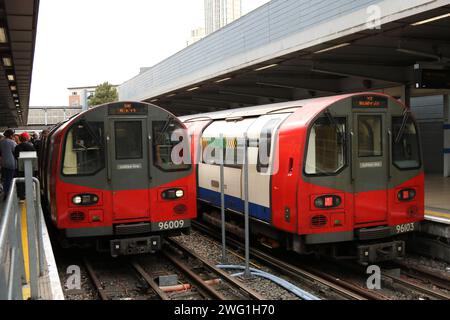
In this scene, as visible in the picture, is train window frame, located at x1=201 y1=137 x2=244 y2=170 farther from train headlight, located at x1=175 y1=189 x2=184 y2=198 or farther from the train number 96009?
the train number 96009

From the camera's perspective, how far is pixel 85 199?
8055 mm

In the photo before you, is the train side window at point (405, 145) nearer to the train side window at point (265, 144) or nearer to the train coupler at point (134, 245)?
the train side window at point (265, 144)

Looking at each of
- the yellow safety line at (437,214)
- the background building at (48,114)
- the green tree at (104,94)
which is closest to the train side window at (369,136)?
the yellow safety line at (437,214)

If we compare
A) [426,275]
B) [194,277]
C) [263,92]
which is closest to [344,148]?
[426,275]

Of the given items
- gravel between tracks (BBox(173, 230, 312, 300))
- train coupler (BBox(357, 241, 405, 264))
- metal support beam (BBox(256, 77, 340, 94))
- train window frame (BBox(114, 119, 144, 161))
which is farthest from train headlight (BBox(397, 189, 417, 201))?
metal support beam (BBox(256, 77, 340, 94))

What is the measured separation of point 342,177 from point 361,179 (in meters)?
0.37

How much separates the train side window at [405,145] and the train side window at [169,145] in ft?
11.4

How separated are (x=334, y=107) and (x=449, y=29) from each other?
3.87 meters

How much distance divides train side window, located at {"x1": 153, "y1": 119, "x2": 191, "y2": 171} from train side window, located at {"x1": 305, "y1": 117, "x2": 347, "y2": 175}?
2256 mm

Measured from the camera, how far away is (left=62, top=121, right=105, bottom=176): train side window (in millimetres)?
8039

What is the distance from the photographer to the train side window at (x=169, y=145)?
335 inches

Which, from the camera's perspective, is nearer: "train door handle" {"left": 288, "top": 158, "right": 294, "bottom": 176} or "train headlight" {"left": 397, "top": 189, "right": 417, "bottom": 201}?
"train door handle" {"left": 288, "top": 158, "right": 294, "bottom": 176}
